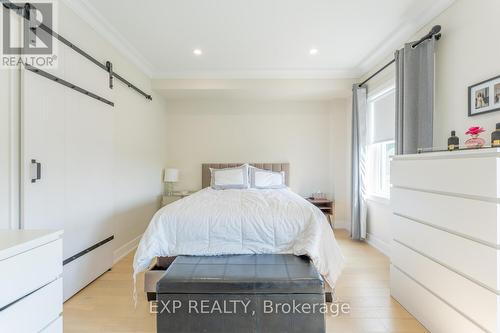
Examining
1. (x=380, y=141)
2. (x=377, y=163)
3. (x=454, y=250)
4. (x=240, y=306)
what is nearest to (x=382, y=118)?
(x=380, y=141)

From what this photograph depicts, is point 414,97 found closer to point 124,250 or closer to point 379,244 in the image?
point 379,244

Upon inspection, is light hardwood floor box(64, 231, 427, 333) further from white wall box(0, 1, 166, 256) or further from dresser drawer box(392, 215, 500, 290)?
white wall box(0, 1, 166, 256)

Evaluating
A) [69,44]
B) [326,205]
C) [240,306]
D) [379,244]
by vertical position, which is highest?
[69,44]

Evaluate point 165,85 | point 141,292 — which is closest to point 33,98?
point 141,292

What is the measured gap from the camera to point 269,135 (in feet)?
15.5

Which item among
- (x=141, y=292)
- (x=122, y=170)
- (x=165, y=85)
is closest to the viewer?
(x=141, y=292)

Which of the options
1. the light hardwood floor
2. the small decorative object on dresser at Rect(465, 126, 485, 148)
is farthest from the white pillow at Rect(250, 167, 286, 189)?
the small decorative object on dresser at Rect(465, 126, 485, 148)

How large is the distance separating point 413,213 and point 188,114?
13.0 feet

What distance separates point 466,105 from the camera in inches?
82.6

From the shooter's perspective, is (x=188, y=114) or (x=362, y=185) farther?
(x=188, y=114)

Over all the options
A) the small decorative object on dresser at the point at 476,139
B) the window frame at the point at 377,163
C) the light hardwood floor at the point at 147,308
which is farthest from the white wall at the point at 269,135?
the small decorative object on dresser at the point at 476,139

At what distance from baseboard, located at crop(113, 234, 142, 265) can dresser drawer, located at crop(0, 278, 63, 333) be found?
1825mm

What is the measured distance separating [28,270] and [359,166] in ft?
12.4

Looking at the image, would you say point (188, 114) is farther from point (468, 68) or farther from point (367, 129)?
point (468, 68)
